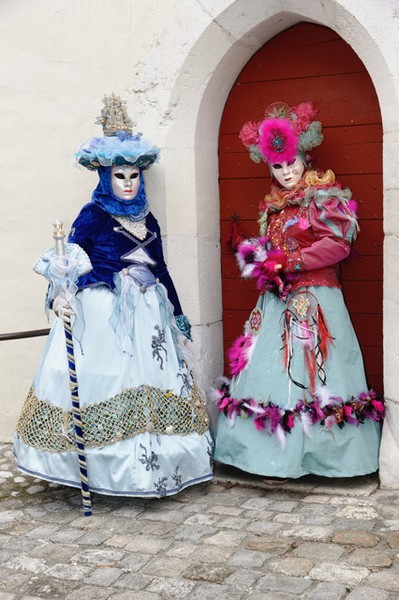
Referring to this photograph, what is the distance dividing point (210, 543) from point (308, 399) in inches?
38.9

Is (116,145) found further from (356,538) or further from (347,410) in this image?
(356,538)

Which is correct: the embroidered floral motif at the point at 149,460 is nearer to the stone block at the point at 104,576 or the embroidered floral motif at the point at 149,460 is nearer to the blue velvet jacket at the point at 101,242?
the stone block at the point at 104,576

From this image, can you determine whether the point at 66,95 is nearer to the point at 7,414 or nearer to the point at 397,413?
the point at 7,414

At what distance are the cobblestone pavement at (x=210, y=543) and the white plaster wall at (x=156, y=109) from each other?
1.81ft

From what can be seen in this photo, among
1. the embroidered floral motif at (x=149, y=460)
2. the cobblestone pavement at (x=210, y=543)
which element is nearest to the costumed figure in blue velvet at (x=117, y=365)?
the embroidered floral motif at (x=149, y=460)

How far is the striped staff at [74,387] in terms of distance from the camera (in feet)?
13.8

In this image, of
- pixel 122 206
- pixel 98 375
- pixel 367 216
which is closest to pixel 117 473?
pixel 98 375

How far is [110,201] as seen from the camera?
4.57 meters

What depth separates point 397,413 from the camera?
14.6ft

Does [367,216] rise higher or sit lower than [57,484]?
higher

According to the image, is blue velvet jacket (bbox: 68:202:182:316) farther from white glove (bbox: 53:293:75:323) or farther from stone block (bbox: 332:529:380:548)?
stone block (bbox: 332:529:380:548)

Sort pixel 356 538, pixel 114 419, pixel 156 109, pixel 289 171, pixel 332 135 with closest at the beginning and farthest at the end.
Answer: pixel 356 538, pixel 114 419, pixel 289 171, pixel 332 135, pixel 156 109

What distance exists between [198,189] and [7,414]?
1.89 metres

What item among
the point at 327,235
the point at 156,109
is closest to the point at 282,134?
the point at 327,235
